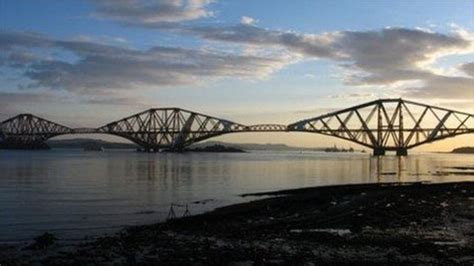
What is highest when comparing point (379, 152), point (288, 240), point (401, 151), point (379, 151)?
point (401, 151)

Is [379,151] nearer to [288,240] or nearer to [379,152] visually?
[379,152]

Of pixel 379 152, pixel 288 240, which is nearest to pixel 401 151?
pixel 379 152

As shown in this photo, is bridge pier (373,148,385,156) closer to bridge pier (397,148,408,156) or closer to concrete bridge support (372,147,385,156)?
concrete bridge support (372,147,385,156)

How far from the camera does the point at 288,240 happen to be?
2175cm

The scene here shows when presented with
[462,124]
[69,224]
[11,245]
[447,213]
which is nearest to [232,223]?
[69,224]

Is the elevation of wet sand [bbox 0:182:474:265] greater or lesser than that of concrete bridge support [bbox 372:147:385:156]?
lesser

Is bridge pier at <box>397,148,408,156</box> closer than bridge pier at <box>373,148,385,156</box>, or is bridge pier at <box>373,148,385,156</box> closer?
bridge pier at <box>397,148,408,156</box>

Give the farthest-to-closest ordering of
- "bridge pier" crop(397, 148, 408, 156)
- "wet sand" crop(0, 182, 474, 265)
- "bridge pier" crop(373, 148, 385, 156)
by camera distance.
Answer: "bridge pier" crop(373, 148, 385, 156), "bridge pier" crop(397, 148, 408, 156), "wet sand" crop(0, 182, 474, 265)

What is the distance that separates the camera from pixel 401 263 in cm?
1814

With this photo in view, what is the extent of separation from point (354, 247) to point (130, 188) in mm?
33111

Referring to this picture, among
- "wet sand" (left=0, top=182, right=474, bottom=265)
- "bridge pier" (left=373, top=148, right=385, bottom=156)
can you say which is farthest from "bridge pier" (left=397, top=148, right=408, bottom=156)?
"wet sand" (left=0, top=182, right=474, bottom=265)

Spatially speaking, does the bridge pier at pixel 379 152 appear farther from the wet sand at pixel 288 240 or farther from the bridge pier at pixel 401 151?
the wet sand at pixel 288 240

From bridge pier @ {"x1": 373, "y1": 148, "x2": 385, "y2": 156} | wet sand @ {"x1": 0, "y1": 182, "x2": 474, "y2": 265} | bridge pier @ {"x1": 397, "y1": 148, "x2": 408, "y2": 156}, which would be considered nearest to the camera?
wet sand @ {"x1": 0, "y1": 182, "x2": 474, "y2": 265}

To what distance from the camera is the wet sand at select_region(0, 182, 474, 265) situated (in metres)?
18.5
